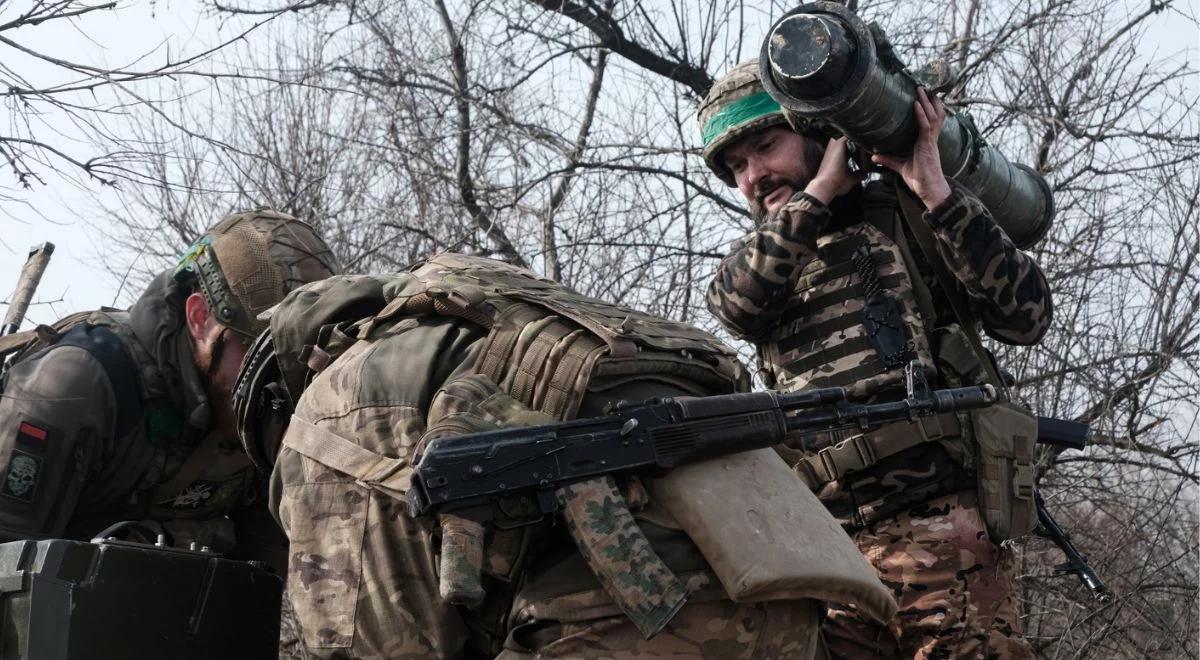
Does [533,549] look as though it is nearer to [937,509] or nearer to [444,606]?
[444,606]

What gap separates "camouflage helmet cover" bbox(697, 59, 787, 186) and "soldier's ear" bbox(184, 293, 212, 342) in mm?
1591

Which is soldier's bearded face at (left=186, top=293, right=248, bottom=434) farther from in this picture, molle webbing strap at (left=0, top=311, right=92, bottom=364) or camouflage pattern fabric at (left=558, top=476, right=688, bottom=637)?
camouflage pattern fabric at (left=558, top=476, right=688, bottom=637)

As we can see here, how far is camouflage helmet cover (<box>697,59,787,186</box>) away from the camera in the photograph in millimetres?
3631

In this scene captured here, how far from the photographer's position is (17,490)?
3.52 metres

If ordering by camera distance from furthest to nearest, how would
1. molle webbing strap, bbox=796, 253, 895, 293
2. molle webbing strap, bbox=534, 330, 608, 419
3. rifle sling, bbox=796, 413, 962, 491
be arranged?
molle webbing strap, bbox=796, 253, 895, 293, rifle sling, bbox=796, 413, 962, 491, molle webbing strap, bbox=534, 330, 608, 419

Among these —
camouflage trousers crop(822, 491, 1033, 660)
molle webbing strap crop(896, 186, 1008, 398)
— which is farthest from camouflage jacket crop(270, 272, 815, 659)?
molle webbing strap crop(896, 186, 1008, 398)

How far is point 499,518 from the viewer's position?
92.8 inches

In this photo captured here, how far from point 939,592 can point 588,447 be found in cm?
124

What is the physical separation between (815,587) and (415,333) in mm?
905

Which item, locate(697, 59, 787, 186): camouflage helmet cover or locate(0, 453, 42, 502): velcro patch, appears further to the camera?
locate(697, 59, 787, 186): camouflage helmet cover

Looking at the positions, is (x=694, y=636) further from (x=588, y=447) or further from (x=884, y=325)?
(x=884, y=325)

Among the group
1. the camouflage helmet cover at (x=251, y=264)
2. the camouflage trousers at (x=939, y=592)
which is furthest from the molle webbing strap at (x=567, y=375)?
the camouflage helmet cover at (x=251, y=264)

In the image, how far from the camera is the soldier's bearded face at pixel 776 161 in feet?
12.0

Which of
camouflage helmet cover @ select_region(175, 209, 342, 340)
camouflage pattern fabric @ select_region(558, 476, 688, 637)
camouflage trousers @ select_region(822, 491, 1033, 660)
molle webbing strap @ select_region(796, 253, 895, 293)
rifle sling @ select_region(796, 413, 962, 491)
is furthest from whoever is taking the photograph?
camouflage helmet cover @ select_region(175, 209, 342, 340)
